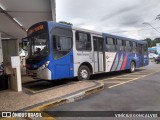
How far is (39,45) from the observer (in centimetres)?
947

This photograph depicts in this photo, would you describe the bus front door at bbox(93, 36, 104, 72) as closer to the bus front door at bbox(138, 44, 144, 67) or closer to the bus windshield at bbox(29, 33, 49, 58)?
the bus windshield at bbox(29, 33, 49, 58)

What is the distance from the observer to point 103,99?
7.07m

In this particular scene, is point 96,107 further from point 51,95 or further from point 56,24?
point 56,24

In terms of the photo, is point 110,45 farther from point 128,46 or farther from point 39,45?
point 39,45

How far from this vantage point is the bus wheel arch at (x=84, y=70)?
1054 cm

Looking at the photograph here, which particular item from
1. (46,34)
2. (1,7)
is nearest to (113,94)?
(46,34)

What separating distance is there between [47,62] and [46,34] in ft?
4.34

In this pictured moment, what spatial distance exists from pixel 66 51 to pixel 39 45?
52.9 inches

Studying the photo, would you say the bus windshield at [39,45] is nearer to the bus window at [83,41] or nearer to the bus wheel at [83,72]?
the bus window at [83,41]

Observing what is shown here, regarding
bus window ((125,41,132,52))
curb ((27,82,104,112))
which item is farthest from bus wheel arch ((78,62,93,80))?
bus window ((125,41,132,52))

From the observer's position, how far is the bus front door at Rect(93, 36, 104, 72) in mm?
11676

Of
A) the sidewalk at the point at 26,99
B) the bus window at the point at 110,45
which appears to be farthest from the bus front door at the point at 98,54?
the sidewalk at the point at 26,99

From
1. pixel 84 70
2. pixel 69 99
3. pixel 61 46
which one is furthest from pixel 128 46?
pixel 69 99

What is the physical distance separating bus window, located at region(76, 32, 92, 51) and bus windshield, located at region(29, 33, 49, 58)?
1.97 m
